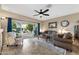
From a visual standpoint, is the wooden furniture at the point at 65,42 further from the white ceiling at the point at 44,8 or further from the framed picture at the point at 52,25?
the white ceiling at the point at 44,8

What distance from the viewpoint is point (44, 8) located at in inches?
94.0

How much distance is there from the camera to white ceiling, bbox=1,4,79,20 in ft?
7.80

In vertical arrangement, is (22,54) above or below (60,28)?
below

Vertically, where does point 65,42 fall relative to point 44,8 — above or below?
A: below

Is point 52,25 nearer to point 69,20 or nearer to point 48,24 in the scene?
point 48,24

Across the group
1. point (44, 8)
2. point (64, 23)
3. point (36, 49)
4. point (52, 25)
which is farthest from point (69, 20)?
point (36, 49)

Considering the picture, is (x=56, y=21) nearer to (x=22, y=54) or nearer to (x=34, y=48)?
(x=34, y=48)

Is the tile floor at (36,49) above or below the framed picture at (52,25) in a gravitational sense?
below

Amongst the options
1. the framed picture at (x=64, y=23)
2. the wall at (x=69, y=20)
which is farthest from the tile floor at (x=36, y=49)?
the framed picture at (x=64, y=23)

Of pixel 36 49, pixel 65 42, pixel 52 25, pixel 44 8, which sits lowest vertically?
pixel 36 49

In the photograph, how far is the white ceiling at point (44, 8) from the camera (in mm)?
2377

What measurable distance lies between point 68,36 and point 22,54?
96 cm
